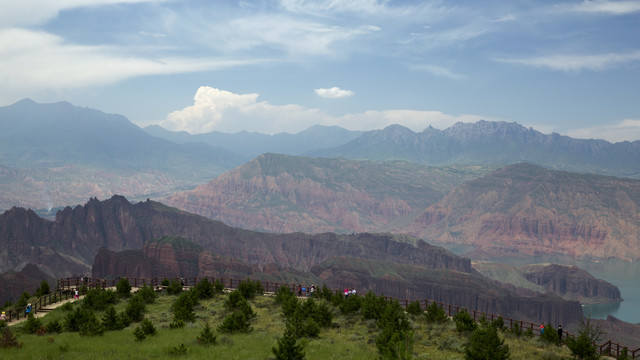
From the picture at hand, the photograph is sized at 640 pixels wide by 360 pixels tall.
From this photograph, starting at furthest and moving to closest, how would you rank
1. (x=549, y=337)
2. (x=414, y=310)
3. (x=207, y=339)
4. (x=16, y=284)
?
(x=16, y=284) → (x=414, y=310) → (x=549, y=337) → (x=207, y=339)

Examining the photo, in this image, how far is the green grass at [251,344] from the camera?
3195 centimetres

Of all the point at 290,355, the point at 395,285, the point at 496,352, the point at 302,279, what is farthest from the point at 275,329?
the point at 395,285

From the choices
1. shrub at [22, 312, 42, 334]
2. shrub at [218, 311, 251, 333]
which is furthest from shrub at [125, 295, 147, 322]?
shrub at [218, 311, 251, 333]

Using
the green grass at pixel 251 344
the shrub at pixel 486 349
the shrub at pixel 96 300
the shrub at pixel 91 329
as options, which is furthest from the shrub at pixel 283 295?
the shrub at pixel 486 349

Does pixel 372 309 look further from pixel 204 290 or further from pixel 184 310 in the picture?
pixel 204 290

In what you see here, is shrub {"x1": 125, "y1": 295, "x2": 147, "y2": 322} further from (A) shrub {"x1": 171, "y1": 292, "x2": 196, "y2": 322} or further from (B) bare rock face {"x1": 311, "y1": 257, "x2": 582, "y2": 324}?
(B) bare rock face {"x1": 311, "y1": 257, "x2": 582, "y2": 324}

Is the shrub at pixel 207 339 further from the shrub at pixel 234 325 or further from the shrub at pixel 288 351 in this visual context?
the shrub at pixel 288 351

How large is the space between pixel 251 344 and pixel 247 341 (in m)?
0.95

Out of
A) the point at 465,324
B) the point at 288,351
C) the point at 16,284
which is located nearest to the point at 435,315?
the point at 465,324

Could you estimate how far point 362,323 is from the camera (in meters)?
43.5

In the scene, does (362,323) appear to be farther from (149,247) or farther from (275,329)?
(149,247)

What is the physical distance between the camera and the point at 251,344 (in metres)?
35.0

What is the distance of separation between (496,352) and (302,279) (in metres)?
145

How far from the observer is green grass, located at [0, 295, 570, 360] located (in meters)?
32.0
